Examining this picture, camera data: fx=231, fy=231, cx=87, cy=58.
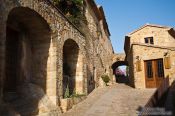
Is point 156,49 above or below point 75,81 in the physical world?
above

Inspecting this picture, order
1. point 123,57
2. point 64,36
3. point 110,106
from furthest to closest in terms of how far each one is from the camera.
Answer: point 123,57
point 64,36
point 110,106

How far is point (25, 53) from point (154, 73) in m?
9.75

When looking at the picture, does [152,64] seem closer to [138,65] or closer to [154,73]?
[154,73]

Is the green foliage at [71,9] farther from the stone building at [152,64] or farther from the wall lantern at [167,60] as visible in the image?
the wall lantern at [167,60]

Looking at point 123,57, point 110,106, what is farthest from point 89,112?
point 123,57

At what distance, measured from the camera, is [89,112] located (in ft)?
27.6

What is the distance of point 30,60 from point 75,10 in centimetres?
598

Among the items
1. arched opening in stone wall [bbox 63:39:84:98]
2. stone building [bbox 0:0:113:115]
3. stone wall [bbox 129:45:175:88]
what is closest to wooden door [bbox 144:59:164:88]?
stone wall [bbox 129:45:175:88]

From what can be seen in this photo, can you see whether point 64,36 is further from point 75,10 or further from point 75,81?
point 75,10

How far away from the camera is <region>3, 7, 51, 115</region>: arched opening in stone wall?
8062 mm

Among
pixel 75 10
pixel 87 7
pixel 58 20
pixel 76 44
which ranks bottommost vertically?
pixel 76 44

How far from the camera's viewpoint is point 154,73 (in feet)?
51.3

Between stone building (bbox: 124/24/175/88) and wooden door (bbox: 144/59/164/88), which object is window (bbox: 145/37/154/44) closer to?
stone building (bbox: 124/24/175/88)

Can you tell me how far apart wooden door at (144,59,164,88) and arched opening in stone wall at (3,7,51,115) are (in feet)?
29.4
